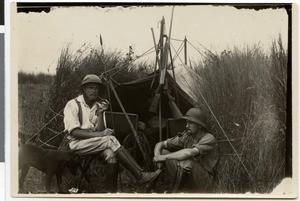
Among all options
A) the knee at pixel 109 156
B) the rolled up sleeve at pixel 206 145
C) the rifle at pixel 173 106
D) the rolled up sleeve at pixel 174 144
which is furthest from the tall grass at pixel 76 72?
the rolled up sleeve at pixel 206 145

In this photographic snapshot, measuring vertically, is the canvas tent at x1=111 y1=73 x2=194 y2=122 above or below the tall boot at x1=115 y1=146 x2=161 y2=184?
above

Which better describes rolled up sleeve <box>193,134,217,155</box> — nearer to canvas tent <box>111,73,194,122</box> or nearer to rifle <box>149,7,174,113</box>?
canvas tent <box>111,73,194,122</box>

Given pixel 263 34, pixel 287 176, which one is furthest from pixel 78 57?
pixel 287 176

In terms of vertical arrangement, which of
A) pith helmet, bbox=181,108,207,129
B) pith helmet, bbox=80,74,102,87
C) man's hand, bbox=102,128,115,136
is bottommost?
man's hand, bbox=102,128,115,136

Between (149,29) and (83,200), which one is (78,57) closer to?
(149,29)

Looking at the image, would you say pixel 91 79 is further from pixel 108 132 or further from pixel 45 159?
pixel 45 159

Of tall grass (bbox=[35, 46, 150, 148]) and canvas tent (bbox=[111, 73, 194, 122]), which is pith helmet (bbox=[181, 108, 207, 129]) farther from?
tall grass (bbox=[35, 46, 150, 148])

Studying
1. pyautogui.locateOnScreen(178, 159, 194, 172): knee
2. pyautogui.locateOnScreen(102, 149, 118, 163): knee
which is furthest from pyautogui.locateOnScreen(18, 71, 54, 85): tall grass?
pyautogui.locateOnScreen(178, 159, 194, 172): knee

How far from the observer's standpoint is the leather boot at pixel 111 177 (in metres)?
3.59

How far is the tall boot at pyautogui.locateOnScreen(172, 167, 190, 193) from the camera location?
3.60 m

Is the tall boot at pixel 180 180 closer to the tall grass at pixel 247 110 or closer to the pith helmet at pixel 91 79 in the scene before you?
the tall grass at pixel 247 110

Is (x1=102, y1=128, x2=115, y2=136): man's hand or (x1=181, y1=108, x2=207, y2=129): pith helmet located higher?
(x1=181, y1=108, x2=207, y2=129): pith helmet

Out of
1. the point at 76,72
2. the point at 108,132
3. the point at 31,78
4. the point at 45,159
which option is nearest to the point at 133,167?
the point at 108,132

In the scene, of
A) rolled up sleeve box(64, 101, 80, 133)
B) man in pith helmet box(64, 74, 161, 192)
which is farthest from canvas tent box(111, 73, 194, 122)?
rolled up sleeve box(64, 101, 80, 133)
